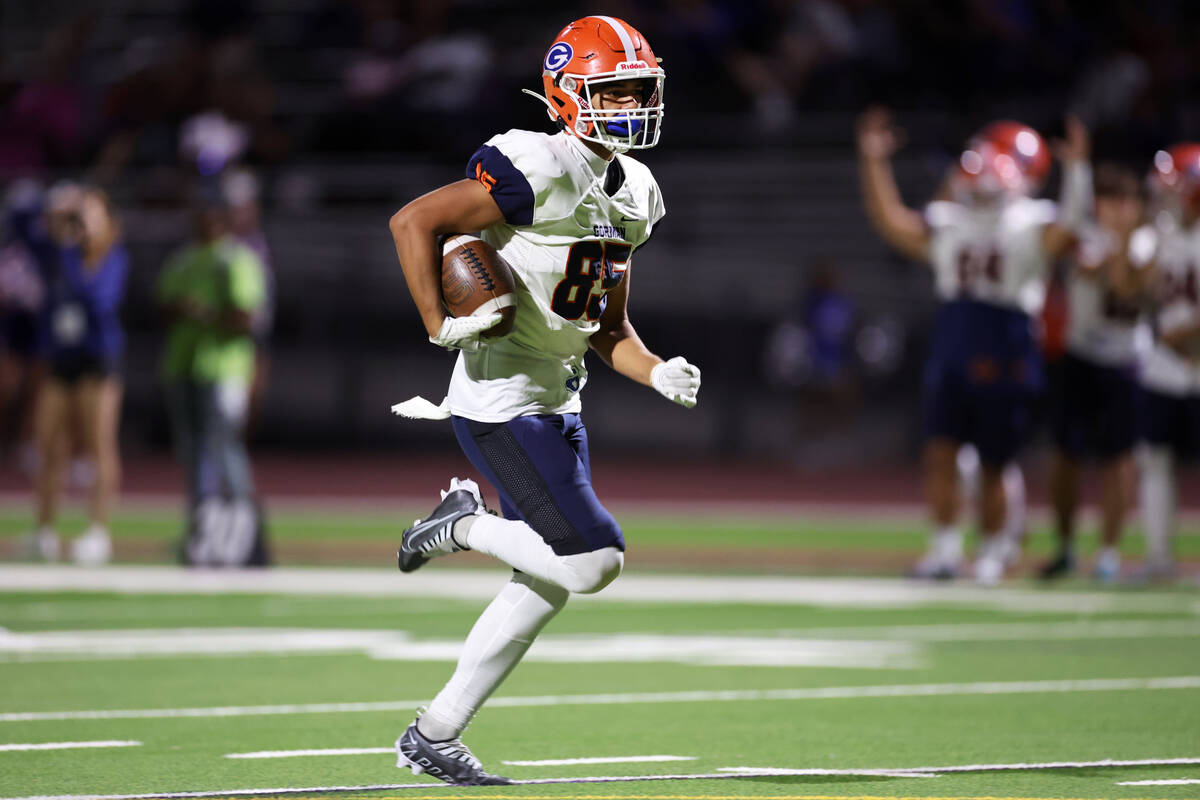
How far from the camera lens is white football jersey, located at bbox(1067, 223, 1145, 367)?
12.7 m

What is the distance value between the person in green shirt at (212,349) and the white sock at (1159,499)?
17.8ft

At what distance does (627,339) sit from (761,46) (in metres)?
17.8

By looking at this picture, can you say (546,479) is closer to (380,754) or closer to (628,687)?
(380,754)

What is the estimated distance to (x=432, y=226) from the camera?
5809mm

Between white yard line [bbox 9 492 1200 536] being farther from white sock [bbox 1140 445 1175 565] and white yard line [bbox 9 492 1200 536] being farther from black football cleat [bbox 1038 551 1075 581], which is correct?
white sock [bbox 1140 445 1175 565]

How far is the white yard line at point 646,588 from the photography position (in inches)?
453

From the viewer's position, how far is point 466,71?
24297 millimetres

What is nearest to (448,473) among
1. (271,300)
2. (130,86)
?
(271,300)

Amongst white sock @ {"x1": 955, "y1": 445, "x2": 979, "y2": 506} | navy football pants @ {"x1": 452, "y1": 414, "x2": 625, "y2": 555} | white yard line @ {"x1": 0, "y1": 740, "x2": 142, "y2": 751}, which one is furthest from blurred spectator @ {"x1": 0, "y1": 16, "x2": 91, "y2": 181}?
navy football pants @ {"x1": 452, "y1": 414, "x2": 625, "y2": 555}

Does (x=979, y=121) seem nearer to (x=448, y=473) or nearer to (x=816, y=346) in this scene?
(x=816, y=346)

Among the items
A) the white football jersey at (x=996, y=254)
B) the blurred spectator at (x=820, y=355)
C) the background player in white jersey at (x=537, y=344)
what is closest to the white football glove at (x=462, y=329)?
the background player in white jersey at (x=537, y=344)

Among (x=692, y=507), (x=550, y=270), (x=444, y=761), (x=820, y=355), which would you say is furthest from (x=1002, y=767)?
(x=820, y=355)

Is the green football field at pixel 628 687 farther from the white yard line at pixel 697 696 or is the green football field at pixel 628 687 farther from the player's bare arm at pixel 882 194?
the player's bare arm at pixel 882 194

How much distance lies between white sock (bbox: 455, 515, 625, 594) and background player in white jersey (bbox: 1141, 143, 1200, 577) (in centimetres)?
719
